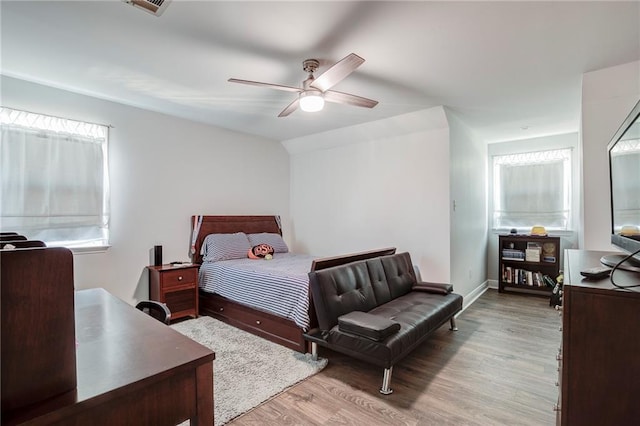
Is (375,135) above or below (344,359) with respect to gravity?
above

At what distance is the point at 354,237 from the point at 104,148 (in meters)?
3.45

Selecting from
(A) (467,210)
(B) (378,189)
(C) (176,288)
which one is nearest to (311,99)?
(B) (378,189)

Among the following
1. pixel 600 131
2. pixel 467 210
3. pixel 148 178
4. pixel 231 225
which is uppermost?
pixel 600 131

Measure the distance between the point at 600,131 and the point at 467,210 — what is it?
194cm

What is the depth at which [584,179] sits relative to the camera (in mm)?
2828

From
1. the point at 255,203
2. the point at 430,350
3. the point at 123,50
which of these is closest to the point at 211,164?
the point at 255,203

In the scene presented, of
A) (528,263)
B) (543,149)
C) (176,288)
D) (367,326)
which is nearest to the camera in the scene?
A: (367,326)

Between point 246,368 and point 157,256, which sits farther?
point 157,256

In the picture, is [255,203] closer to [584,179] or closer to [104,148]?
[104,148]

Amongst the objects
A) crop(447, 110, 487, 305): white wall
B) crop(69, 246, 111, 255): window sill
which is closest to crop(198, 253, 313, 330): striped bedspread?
crop(69, 246, 111, 255): window sill

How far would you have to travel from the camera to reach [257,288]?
3240 mm

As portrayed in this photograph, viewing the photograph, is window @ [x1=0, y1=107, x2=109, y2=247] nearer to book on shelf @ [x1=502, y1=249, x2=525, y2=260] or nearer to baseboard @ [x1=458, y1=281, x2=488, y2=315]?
baseboard @ [x1=458, y1=281, x2=488, y2=315]

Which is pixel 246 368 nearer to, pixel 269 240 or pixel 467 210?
pixel 269 240

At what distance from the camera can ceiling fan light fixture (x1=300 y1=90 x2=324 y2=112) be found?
101 inches
